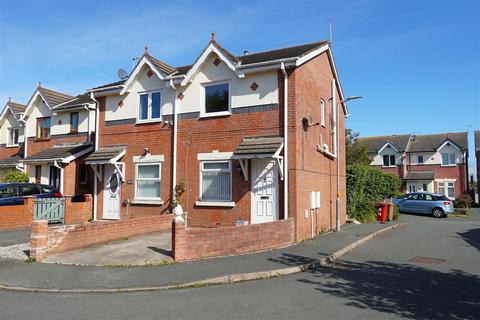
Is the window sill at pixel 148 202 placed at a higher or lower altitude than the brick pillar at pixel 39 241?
higher

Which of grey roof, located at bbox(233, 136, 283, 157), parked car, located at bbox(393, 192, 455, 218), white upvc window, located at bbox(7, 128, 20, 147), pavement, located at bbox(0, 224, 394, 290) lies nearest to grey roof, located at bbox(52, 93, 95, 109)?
white upvc window, located at bbox(7, 128, 20, 147)

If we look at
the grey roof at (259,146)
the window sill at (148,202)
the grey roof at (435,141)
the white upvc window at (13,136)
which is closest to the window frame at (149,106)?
the window sill at (148,202)

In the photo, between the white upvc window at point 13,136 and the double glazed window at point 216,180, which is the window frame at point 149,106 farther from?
the white upvc window at point 13,136

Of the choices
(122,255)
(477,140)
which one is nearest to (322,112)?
(122,255)

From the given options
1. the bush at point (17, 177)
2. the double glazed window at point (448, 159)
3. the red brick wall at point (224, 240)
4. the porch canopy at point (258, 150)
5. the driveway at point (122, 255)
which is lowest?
the driveway at point (122, 255)

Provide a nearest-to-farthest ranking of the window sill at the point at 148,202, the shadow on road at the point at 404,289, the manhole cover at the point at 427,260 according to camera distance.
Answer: the shadow on road at the point at 404,289 → the manhole cover at the point at 427,260 → the window sill at the point at 148,202

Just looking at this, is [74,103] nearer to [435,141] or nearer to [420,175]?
[420,175]

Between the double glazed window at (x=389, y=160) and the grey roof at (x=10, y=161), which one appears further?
the double glazed window at (x=389, y=160)

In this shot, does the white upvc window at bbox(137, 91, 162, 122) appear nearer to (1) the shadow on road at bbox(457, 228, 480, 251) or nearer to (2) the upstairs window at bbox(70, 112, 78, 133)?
(2) the upstairs window at bbox(70, 112, 78, 133)

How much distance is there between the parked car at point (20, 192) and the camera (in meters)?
15.9

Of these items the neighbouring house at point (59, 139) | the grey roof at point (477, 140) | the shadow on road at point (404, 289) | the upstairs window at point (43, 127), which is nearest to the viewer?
the shadow on road at point (404, 289)

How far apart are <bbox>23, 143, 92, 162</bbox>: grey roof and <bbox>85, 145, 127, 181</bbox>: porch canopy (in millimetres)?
2355

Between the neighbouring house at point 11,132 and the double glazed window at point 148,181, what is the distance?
1186 centimetres

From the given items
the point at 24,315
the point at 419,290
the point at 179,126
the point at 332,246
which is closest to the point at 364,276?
the point at 419,290
